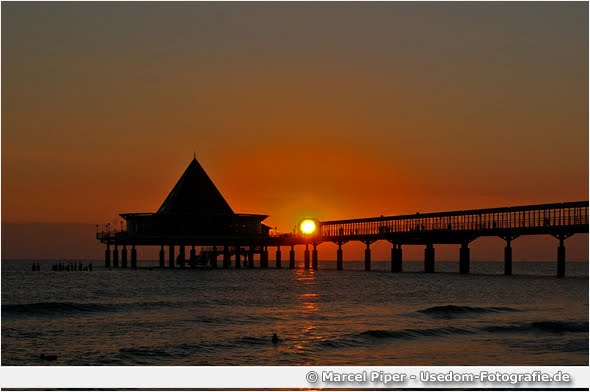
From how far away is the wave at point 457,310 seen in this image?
155 feet

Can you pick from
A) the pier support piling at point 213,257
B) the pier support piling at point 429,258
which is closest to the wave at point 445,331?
the pier support piling at point 429,258

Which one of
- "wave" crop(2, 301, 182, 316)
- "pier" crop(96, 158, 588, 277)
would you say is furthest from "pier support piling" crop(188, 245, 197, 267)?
"wave" crop(2, 301, 182, 316)

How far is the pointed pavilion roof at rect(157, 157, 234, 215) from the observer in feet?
386

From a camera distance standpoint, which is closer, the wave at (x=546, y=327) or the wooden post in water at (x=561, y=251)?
the wave at (x=546, y=327)

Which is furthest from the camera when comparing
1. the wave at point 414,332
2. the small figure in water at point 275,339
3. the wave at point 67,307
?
the wave at point 67,307

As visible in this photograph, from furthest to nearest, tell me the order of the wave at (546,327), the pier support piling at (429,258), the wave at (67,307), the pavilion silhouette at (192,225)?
the pavilion silhouette at (192,225) < the pier support piling at (429,258) < the wave at (67,307) < the wave at (546,327)

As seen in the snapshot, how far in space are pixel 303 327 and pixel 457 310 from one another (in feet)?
39.5

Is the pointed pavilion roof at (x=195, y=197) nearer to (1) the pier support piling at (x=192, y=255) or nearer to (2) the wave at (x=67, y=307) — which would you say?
(1) the pier support piling at (x=192, y=255)

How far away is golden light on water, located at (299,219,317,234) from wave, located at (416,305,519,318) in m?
68.8

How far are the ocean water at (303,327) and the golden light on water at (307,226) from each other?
5101 cm

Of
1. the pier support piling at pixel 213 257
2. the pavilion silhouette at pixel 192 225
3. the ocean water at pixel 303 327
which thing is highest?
the pavilion silhouette at pixel 192 225

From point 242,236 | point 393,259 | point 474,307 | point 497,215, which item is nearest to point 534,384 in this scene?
point 474,307

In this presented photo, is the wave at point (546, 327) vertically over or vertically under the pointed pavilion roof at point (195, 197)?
under

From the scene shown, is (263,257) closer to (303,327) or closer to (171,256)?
(171,256)
